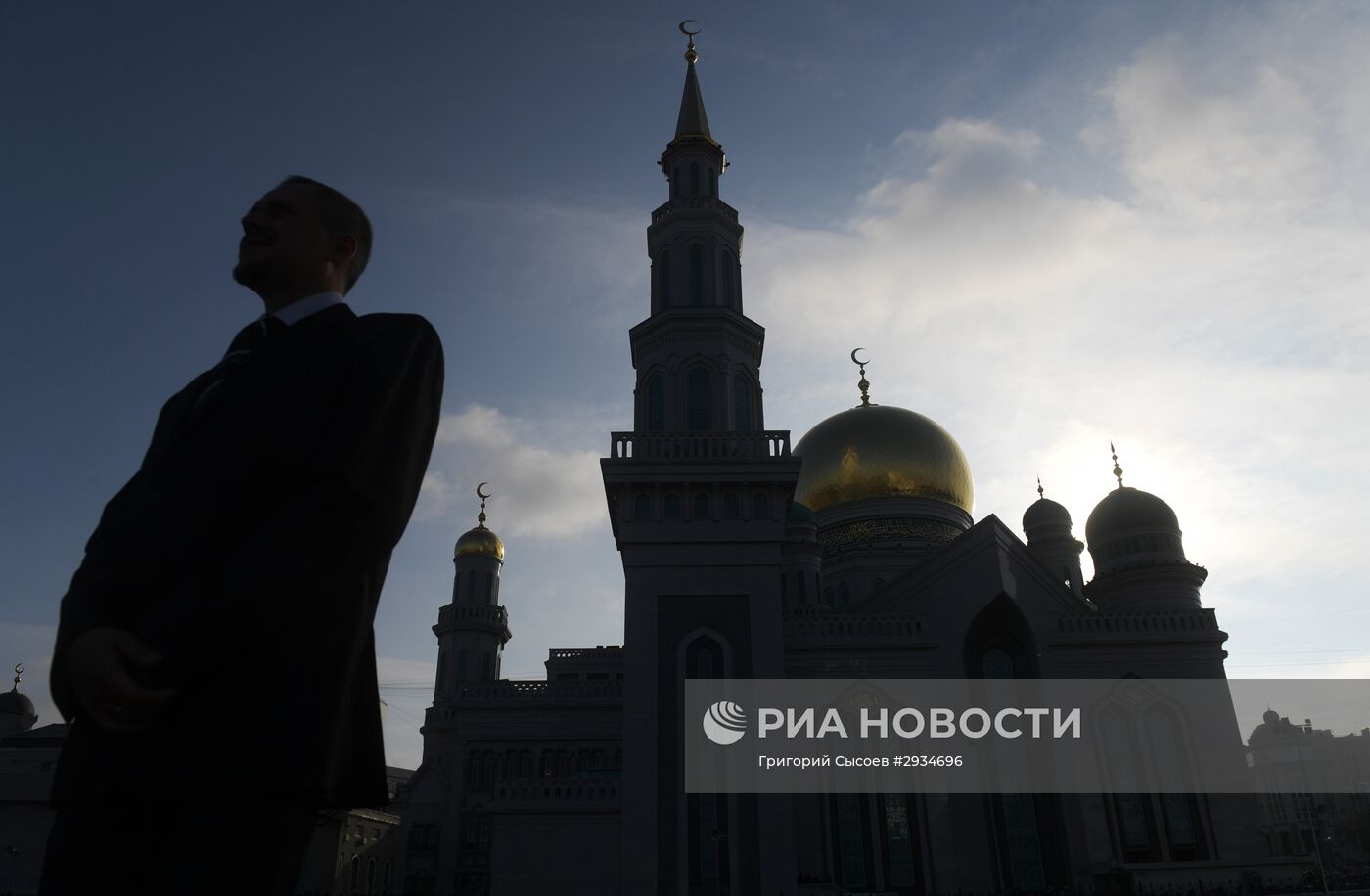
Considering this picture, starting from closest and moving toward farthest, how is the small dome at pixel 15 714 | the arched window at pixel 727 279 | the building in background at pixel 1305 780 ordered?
1. the arched window at pixel 727 279
2. the small dome at pixel 15 714
3. the building in background at pixel 1305 780

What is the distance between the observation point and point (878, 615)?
22.4 m

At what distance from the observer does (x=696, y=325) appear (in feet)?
80.4

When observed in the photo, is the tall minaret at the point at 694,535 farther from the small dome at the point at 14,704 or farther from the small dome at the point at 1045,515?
the small dome at the point at 14,704

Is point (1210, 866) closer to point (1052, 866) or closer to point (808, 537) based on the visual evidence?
point (1052, 866)

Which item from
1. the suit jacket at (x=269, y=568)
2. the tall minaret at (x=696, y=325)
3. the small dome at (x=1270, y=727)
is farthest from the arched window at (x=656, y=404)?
the small dome at (x=1270, y=727)

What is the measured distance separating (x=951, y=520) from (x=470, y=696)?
697 inches

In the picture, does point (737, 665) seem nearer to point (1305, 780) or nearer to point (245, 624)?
point (245, 624)

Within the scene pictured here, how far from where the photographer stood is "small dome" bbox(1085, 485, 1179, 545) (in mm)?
28875

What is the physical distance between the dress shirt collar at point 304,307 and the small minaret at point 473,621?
33.1 meters

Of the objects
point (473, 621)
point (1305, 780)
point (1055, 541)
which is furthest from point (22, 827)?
point (1305, 780)

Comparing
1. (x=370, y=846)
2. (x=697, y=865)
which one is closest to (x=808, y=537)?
(x=697, y=865)

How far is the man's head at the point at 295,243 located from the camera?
2.53 m

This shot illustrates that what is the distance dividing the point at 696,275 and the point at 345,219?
2323cm

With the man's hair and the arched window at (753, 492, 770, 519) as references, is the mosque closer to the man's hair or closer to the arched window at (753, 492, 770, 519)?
the arched window at (753, 492, 770, 519)
